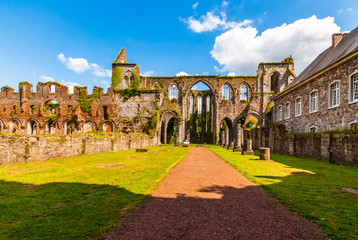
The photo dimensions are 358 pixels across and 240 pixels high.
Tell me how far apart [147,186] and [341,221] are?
399cm

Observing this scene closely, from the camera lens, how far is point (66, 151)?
425 inches

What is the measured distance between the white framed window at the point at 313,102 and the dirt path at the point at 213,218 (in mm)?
15807

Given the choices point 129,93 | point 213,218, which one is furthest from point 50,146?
point 129,93

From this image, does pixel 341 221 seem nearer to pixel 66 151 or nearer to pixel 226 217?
pixel 226 217

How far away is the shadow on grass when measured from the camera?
101 inches

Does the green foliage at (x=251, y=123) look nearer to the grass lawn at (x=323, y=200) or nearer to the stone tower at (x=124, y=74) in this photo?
the stone tower at (x=124, y=74)

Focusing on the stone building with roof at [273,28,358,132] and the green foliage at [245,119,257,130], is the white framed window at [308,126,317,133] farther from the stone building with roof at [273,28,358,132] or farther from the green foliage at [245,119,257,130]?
the green foliage at [245,119,257,130]

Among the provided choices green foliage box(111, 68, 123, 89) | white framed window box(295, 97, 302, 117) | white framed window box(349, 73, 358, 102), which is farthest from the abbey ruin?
white framed window box(349, 73, 358, 102)

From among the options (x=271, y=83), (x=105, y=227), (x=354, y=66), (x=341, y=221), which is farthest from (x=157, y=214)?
Answer: (x=271, y=83)

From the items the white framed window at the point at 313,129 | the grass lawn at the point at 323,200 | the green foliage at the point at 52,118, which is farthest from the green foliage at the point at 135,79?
the grass lawn at the point at 323,200

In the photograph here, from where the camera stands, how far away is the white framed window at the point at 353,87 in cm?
1242

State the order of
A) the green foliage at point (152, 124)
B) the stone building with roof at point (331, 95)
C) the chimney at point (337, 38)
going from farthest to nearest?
the green foliage at point (152, 124)
the chimney at point (337, 38)
the stone building with roof at point (331, 95)

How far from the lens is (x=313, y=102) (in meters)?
17.1

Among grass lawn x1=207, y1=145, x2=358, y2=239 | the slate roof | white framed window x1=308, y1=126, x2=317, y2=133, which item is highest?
the slate roof
